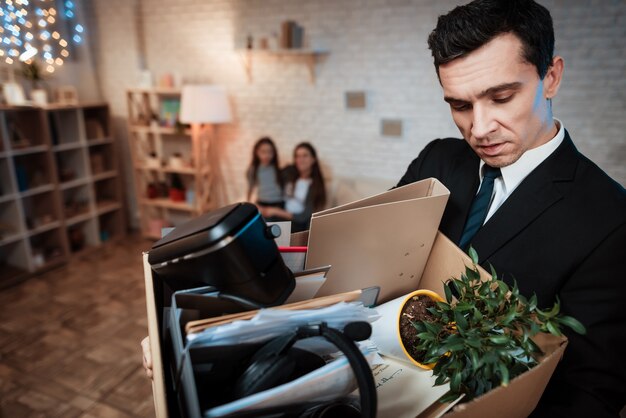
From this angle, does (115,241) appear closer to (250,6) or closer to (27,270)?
(27,270)

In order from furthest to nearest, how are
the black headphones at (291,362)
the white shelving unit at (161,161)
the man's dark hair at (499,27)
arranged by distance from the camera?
1. the white shelving unit at (161,161)
2. the man's dark hair at (499,27)
3. the black headphones at (291,362)

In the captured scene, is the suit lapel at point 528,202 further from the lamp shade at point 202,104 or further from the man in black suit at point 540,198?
the lamp shade at point 202,104

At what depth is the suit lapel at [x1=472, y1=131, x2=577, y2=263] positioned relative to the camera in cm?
89

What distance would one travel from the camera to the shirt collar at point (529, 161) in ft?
3.06

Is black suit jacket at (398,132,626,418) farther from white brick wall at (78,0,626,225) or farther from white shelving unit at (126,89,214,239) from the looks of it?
white shelving unit at (126,89,214,239)

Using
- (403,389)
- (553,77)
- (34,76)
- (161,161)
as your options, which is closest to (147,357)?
(403,389)

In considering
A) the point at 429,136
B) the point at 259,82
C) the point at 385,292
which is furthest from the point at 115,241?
the point at 385,292

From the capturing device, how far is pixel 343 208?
72 cm

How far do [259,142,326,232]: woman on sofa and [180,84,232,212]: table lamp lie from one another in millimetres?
848

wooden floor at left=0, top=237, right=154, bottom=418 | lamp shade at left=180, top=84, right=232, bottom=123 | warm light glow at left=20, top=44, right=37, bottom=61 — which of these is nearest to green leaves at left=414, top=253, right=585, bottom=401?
wooden floor at left=0, top=237, right=154, bottom=418

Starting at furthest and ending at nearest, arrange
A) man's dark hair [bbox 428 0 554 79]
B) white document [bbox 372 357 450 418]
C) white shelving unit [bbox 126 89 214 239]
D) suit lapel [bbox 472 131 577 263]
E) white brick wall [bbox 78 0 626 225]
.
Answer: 1. white shelving unit [bbox 126 89 214 239]
2. white brick wall [bbox 78 0 626 225]
3. suit lapel [bbox 472 131 577 263]
4. man's dark hair [bbox 428 0 554 79]
5. white document [bbox 372 357 450 418]

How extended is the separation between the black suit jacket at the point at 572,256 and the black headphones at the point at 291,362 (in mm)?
376

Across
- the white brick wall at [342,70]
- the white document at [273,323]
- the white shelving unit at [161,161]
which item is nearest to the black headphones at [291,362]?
the white document at [273,323]

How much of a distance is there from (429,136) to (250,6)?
2.24 metres
